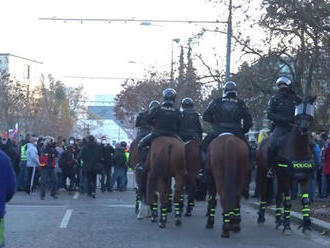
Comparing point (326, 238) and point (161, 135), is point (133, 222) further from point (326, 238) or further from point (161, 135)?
point (326, 238)

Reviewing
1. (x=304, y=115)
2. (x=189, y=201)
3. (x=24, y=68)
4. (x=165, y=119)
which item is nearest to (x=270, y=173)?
(x=304, y=115)

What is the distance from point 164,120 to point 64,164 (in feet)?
41.6

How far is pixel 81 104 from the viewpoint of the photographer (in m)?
94.2

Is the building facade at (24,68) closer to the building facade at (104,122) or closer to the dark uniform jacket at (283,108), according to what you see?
the building facade at (104,122)

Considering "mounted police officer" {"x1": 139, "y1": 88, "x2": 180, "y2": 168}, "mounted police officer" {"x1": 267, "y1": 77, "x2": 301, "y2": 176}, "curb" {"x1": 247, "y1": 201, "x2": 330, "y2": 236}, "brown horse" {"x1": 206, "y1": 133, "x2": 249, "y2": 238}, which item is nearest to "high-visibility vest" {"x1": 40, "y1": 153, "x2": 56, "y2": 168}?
"mounted police officer" {"x1": 139, "y1": 88, "x2": 180, "y2": 168}

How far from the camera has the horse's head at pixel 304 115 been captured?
13.1 metres

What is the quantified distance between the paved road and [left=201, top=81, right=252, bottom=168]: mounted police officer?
188 cm

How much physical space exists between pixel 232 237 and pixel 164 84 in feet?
105

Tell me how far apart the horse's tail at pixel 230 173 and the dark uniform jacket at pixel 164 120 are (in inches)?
88.5

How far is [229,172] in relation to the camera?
13219mm

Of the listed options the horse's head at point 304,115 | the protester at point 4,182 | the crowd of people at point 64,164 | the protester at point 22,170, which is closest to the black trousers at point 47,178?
the crowd of people at point 64,164

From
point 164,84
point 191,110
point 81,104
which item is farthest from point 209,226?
point 81,104

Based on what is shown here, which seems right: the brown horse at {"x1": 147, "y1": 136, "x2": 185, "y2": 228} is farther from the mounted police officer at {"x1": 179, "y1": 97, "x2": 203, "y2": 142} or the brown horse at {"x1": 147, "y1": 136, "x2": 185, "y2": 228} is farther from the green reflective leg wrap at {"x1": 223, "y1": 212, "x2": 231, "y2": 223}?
the green reflective leg wrap at {"x1": 223, "y1": 212, "x2": 231, "y2": 223}

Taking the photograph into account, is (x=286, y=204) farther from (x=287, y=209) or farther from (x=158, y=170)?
(x=158, y=170)
